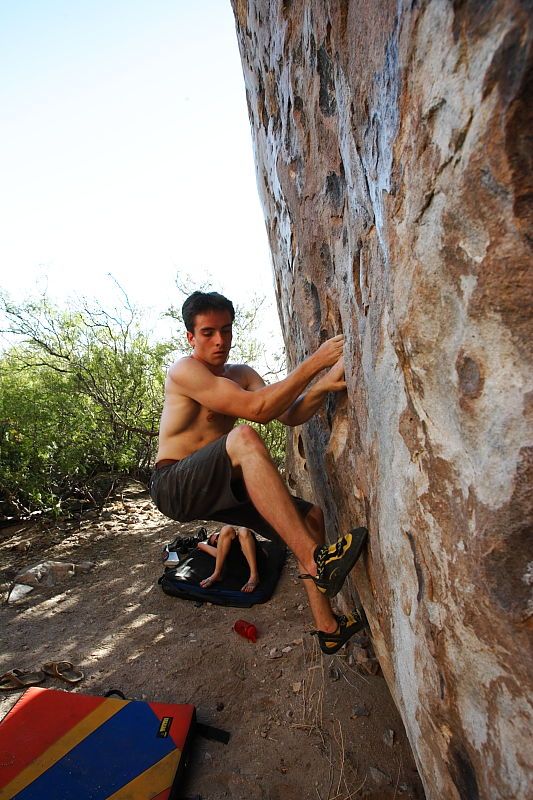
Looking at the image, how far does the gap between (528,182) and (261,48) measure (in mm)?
2940

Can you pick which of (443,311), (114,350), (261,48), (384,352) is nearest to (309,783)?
(384,352)

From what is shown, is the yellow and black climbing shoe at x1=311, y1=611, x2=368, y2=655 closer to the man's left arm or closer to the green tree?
the man's left arm

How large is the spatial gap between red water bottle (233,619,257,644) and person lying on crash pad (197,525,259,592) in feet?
1.55

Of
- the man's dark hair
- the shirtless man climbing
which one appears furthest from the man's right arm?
the man's dark hair

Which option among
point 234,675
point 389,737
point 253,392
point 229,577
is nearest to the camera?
point 389,737

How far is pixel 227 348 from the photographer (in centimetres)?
329

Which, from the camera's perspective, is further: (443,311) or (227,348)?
(227,348)

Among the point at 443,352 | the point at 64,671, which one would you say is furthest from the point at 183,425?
the point at 443,352

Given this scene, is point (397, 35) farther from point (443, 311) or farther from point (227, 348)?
point (227, 348)

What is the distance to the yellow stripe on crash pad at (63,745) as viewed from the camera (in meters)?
2.01

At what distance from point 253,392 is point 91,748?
1.91 meters

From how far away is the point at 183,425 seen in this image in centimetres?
327

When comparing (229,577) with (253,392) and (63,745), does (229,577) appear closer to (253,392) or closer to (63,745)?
(63,745)

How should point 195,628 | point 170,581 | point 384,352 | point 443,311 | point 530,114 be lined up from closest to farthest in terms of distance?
point 530,114
point 443,311
point 384,352
point 195,628
point 170,581
